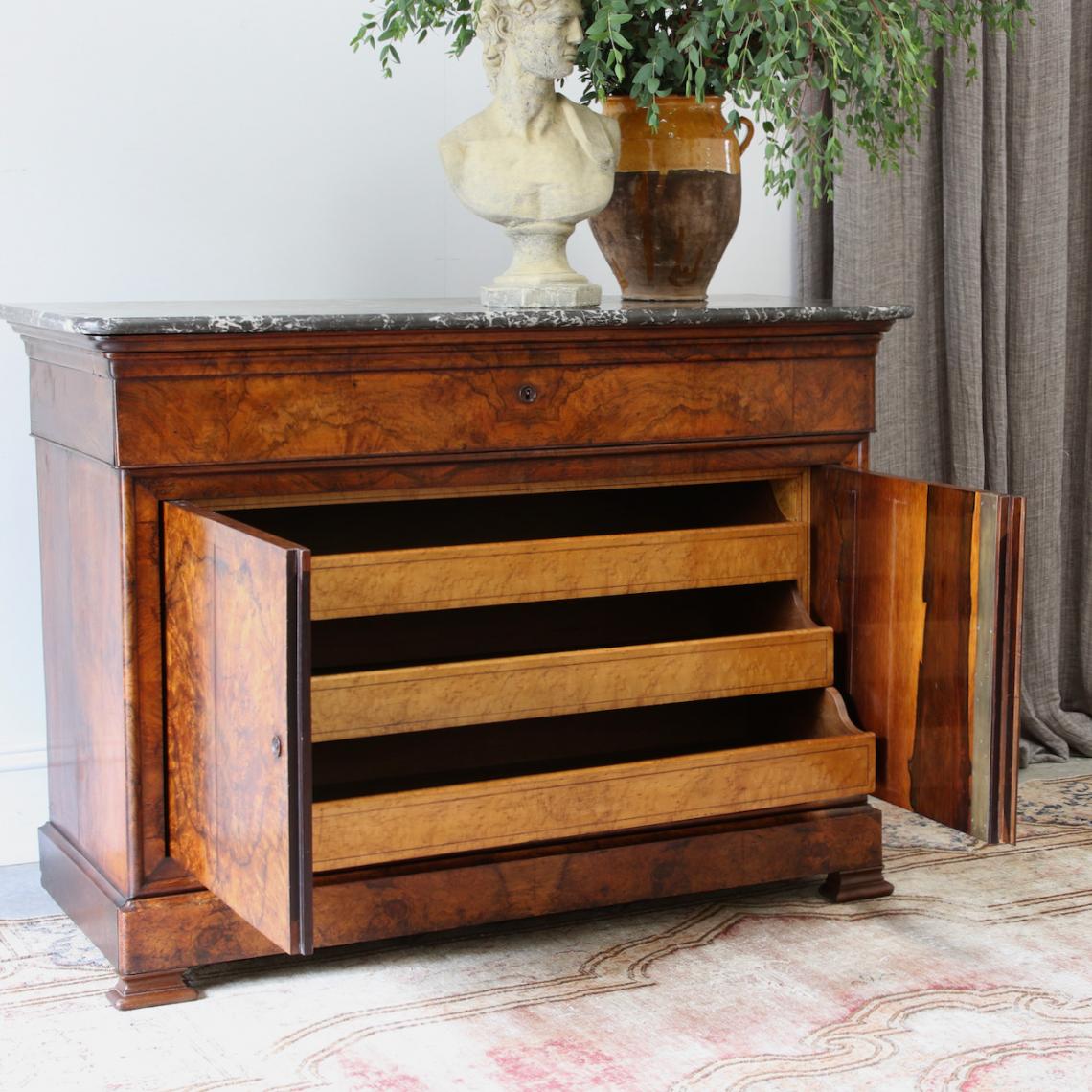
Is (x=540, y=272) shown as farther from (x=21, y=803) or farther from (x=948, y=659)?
(x=21, y=803)

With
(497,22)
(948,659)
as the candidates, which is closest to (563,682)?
A: (948,659)

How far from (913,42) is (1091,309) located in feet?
3.70

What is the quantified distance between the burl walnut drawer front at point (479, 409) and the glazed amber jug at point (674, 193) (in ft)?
0.73

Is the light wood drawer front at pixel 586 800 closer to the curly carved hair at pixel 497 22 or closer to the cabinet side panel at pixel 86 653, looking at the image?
the cabinet side panel at pixel 86 653

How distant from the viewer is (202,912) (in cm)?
201

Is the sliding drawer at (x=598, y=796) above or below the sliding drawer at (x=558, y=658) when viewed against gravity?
below

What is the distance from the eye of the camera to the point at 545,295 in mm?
2090

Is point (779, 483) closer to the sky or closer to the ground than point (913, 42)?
closer to the ground

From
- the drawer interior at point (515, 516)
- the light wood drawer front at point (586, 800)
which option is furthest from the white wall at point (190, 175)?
the light wood drawer front at point (586, 800)

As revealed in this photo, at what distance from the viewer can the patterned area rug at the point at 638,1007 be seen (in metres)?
1.82

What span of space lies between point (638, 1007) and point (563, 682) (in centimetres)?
43

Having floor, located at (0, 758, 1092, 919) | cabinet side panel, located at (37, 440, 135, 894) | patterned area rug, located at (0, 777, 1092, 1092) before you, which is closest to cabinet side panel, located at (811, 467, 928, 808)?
patterned area rug, located at (0, 777, 1092, 1092)

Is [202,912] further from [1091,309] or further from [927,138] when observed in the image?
[1091,309]

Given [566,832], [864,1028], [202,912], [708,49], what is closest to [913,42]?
[708,49]
